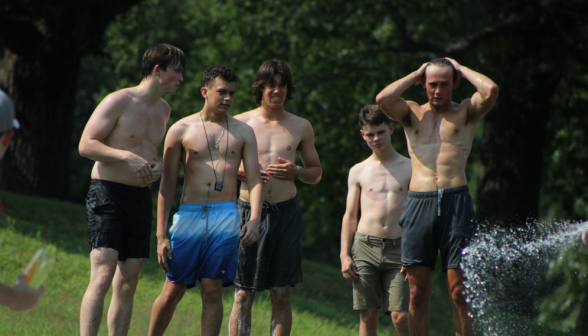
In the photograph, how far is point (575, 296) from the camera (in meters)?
9.70

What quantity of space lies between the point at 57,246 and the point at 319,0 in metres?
8.55

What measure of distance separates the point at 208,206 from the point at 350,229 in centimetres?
157

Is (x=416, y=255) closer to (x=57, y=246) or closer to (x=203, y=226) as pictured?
(x=203, y=226)

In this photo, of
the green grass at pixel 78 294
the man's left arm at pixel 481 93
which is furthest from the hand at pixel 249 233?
the green grass at pixel 78 294

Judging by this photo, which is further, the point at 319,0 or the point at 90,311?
the point at 319,0

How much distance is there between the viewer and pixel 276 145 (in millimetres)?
5395

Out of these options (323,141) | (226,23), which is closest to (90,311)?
(323,141)

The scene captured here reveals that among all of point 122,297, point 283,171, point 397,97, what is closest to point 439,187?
point 397,97

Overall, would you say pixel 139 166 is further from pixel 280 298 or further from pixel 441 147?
pixel 441 147

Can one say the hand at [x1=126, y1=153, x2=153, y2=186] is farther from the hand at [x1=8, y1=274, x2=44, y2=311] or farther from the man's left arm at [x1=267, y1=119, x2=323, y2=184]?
the hand at [x1=8, y1=274, x2=44, y2=311]

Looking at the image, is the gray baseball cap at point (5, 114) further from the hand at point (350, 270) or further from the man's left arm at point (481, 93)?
the hand at point (350, 270)

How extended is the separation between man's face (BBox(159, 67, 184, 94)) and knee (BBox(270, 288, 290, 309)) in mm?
1877

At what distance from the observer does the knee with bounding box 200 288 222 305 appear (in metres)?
4.54

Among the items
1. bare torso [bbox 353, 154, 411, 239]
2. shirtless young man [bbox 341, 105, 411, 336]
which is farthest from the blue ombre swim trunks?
bare torso [bbox 353, 154, 411, 239]
